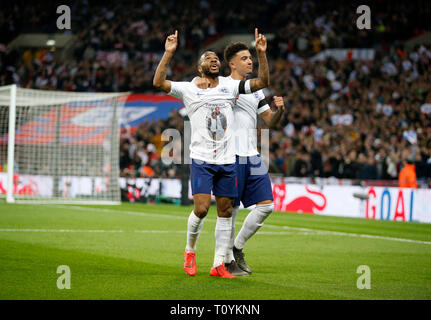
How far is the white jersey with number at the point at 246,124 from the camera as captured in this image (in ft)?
27.0

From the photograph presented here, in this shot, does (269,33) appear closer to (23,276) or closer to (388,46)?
(388,46)

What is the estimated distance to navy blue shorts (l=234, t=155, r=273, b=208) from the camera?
8.28 m

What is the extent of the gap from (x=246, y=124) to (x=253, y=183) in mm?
679

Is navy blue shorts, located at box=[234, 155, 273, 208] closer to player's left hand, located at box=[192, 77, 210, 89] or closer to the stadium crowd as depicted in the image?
player's left hand, located at box=[192, 77, 210, 89]

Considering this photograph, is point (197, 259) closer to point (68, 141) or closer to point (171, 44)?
point (171, 44)

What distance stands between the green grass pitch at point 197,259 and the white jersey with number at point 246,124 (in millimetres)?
1404

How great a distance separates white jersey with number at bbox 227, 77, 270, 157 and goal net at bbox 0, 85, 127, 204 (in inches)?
507

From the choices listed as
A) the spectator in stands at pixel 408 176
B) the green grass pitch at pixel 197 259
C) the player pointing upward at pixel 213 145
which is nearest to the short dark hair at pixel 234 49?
the player pointing upward at pixel 213 145

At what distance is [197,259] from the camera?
31.0 feet

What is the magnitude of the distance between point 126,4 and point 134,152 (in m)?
13.3

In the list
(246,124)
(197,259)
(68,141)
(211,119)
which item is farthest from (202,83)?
(68,141)

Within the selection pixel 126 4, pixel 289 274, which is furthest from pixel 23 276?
pixel 126 4
